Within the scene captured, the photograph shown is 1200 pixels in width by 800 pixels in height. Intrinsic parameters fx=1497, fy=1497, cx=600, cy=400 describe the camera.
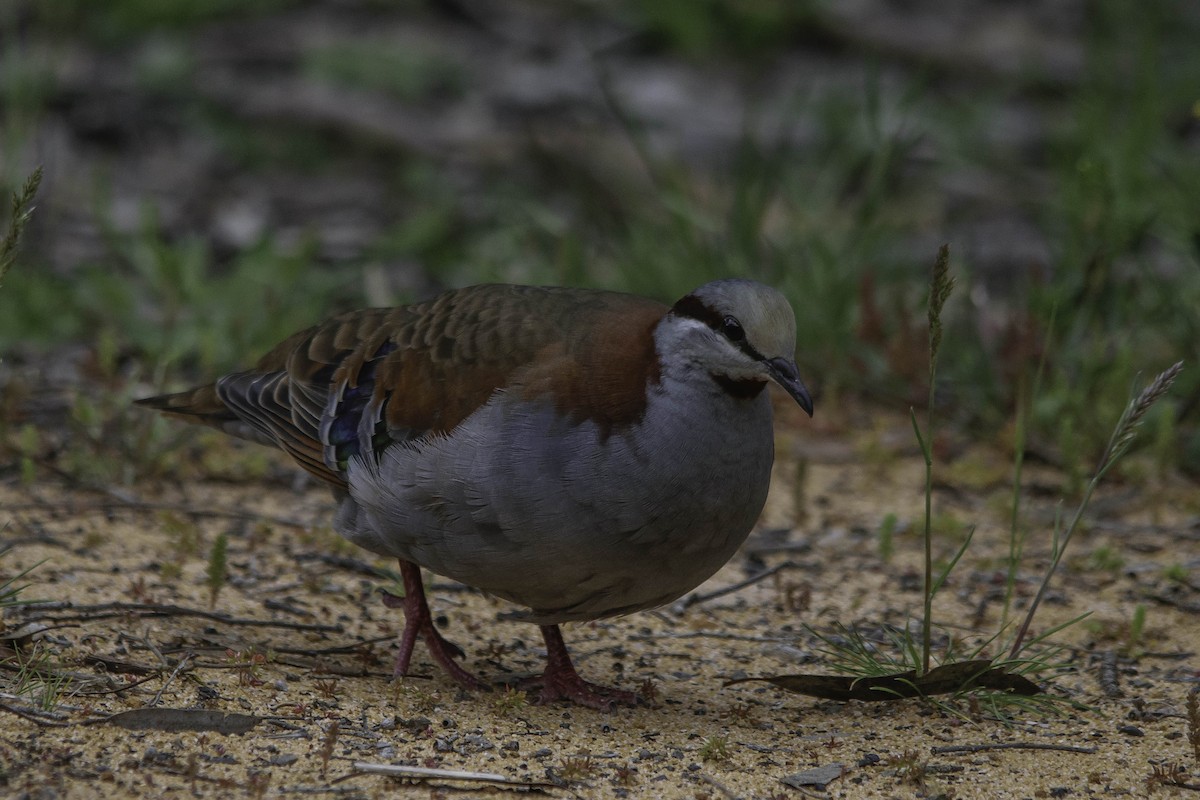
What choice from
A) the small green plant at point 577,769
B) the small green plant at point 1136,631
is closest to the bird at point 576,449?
the small green plant at point 577,769

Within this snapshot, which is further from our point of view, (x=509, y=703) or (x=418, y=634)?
(x=418, y=634)

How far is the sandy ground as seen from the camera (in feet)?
11.7

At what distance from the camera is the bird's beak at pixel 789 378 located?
378 cm

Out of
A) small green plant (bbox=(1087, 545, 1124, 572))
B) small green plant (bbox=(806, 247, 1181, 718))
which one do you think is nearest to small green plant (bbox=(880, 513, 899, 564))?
small green plant (bbox=(806, 247, 1181, 718))

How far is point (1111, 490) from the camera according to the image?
5.95 meters

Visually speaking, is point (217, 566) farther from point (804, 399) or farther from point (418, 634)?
point (804, 399)

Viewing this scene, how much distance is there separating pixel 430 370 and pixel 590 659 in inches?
44.6

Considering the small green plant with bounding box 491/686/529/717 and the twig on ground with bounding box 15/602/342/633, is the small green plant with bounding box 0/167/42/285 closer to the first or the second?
the twig on ground with bounding box 15/602/342/633

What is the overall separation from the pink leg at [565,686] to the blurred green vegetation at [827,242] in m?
2.08

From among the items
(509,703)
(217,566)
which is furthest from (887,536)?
(217,566)

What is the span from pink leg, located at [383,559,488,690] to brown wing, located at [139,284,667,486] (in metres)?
0.37

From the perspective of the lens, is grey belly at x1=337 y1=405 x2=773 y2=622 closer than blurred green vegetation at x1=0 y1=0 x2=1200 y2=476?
Yes

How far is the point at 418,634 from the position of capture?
4473 millimetres

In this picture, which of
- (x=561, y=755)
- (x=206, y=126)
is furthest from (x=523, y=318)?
(x=206, y=126)
